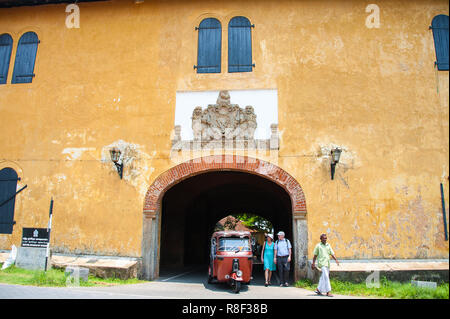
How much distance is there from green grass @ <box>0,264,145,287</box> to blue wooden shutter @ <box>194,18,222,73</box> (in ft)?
21.0

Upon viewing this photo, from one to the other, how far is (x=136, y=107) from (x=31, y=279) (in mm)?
5347

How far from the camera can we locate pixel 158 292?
8.40 m

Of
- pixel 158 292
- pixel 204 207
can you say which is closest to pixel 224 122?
pixel 158 292

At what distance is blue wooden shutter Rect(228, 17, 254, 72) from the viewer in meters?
11.3

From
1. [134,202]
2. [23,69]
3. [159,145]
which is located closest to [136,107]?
[159,145]

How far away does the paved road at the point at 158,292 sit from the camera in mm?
7289

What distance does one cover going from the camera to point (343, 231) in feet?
32.7

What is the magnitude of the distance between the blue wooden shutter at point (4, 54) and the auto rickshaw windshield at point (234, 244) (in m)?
8.81

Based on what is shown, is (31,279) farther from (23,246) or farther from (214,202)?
(214,202)

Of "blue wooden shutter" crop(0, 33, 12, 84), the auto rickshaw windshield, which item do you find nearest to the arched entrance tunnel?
the auto rickshaw windshield

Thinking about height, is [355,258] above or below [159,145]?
below

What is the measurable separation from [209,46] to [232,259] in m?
6.27

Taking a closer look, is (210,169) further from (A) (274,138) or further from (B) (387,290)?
(B) (387,290)
